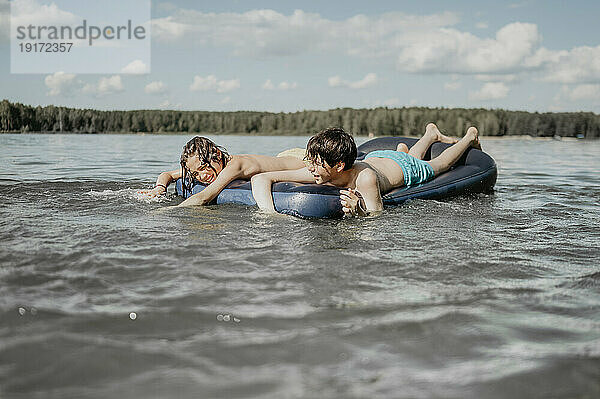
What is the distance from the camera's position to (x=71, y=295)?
7.76 feet

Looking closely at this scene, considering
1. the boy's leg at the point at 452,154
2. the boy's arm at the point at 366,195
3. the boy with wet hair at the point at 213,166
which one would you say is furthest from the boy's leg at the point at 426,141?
the boy's arm at the point at 366,195

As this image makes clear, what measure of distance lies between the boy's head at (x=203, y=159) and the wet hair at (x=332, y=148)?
1042mm

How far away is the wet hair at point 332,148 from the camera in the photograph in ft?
14.1

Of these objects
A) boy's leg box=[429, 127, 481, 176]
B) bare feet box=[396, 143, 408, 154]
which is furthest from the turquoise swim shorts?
bare feet box=[396, 143, 408, 154]

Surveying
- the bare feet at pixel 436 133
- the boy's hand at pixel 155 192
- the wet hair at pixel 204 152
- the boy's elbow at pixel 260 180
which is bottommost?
the boy's hand at pixel 155 192

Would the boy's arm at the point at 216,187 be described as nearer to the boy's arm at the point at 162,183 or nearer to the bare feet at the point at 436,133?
the boy's arm at the point at 162,183

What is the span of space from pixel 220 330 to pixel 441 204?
365 centimetres

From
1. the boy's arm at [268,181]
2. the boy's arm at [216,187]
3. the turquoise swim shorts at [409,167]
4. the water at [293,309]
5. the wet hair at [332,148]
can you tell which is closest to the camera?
the water at [293,309]

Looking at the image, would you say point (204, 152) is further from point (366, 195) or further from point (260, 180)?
point (366, 195)

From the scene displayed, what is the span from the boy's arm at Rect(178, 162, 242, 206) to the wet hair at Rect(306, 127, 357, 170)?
0.89 m

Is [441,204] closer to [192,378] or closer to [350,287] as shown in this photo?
[350,287]

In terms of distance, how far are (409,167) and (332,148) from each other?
1.42m

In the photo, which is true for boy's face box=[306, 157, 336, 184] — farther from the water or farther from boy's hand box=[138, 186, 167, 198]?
boy's hand box=[138, 186, 167, 198]

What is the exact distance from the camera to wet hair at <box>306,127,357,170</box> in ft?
14.1
